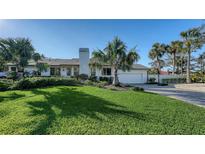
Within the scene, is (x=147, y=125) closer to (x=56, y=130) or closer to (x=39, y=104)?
(x=56, y=130)

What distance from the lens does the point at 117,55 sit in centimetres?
1869

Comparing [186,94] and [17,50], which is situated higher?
[17,50]

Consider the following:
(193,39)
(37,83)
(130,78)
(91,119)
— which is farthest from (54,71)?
(91,119)

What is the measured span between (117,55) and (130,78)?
13.6 m

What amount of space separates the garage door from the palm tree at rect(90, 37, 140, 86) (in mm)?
12046

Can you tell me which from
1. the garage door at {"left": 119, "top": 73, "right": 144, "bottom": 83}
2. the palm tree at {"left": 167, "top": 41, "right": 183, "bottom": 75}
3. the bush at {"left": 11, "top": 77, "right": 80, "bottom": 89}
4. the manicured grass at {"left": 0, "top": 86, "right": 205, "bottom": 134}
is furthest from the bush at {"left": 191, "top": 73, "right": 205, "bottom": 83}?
the manicured grass at {"left": 0, "top": 86, "right": 205, "bottom": 134}

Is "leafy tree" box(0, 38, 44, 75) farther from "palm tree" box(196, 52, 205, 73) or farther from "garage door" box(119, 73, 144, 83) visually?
"palm tree" box(196, 52, 205, 73)

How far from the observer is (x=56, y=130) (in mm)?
5586

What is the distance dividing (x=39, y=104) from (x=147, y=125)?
5.32 m

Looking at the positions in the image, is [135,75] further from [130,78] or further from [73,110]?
[73,110]

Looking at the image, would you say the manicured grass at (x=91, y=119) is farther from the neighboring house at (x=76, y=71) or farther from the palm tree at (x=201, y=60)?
the palm tree at (x=201, y=60)

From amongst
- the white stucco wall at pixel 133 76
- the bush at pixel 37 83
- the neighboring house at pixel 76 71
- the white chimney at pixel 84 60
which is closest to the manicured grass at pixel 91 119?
the bush at pixel 37 83
